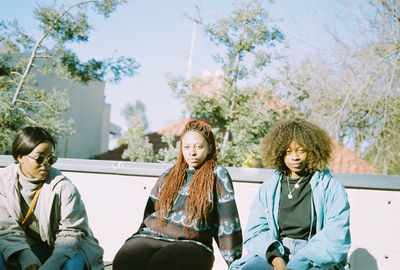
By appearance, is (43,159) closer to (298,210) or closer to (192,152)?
(192,152)

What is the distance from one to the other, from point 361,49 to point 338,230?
19.4 ft

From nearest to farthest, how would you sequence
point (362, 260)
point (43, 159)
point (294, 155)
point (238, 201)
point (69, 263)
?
1. point (69, 263)
2. point (43, 159)
3. point (294, 155)
4. point (362, 260)
5. point (238, 201)

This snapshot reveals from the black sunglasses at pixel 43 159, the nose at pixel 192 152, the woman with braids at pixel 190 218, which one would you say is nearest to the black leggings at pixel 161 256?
the woman with braids at pixel 190 218

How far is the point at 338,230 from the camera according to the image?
196cm

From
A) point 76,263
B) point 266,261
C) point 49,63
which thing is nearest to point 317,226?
point 266,261

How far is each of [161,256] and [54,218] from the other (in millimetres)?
666

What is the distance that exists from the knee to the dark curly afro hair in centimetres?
128

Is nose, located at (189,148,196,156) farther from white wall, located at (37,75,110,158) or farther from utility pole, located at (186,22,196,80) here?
white wall, located at (37,75,110,158)

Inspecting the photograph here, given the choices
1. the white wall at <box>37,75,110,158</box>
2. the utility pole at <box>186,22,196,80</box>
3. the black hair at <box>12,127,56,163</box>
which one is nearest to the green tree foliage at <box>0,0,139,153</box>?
the utility pole at <box>186,22,196,80</box>

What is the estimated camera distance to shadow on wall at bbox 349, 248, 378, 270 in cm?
291

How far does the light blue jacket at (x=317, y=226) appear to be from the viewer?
1898mm

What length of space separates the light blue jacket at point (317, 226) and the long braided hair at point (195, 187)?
316 mm

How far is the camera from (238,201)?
315 cm

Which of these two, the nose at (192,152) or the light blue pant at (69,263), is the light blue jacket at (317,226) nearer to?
the nose at (192,152)
